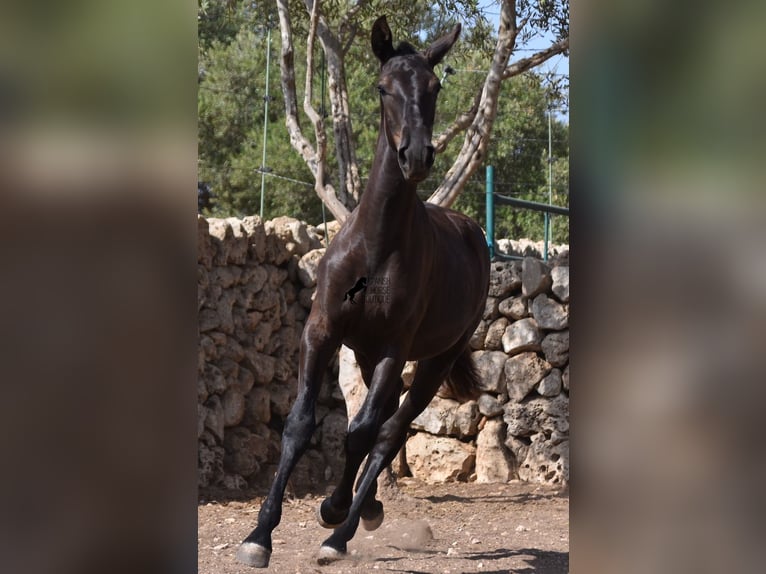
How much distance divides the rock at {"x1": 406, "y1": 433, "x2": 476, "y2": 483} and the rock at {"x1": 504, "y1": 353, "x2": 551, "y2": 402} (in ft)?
1.90

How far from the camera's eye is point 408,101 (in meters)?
3.49

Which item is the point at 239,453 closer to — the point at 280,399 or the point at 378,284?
the point at 280,399

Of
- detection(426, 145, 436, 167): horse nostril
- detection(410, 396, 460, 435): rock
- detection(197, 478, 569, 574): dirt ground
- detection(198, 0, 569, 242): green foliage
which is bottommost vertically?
detection(197, 478, 569, 574): dirt ground

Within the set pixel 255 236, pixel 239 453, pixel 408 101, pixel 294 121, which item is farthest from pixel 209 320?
pixel 408 101

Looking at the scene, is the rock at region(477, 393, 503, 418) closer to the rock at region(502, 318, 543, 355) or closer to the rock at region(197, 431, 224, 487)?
the rock at region(502, 318, 543, 355)

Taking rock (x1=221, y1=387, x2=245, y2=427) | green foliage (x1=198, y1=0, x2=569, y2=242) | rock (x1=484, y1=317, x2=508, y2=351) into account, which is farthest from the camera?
green foliage (x1=198, y1=0, x2=569, y2=242)

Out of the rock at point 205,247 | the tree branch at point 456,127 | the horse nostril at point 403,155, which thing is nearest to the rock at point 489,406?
the tree branch at point 456,127

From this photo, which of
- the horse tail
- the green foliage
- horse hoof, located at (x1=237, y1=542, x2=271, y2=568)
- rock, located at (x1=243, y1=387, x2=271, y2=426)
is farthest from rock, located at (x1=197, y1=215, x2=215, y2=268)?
the green foliage

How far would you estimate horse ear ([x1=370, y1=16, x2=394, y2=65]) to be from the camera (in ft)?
12.4

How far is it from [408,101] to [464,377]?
7.92 feet

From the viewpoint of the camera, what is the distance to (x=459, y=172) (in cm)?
639
